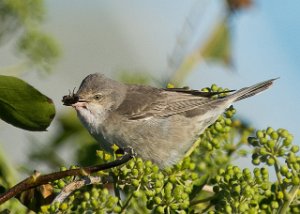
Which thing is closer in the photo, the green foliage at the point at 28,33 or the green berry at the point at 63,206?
the green berry at the point at 63,206

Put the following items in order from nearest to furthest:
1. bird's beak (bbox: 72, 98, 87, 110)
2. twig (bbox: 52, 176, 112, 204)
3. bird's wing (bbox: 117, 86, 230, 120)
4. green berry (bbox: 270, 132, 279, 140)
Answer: twig (bbox: 52, 176, 112, 204) → green berry (bbox: 270, 132, 279, 140) → bird's beak (bbox: 72, 98, 87, 110) → bird's wing (bbox: 117, 86, 230, 120)

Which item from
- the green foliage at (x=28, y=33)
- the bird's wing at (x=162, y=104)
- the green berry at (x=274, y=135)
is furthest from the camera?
the bird's wing at (x=162, y=104)

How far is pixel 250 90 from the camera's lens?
482 cm

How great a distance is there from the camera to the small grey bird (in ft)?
15.5

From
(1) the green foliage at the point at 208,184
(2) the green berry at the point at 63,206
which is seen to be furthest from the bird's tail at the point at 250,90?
(2) the green berry at the point at 63,206

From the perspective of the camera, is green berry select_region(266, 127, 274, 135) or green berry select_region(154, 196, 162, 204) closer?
green berry select_region(154, 196, 162, 204)

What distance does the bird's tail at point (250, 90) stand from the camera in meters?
4.66

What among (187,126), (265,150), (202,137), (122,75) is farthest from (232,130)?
(187,126)

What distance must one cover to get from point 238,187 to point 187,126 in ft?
8.70

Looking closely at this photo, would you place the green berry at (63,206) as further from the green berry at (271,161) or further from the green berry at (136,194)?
the green berry at (271,161)

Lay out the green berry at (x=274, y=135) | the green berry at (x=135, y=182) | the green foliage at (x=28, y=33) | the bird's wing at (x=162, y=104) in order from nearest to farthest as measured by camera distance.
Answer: the green berry at (x=135, y=182) → the green berry at (x=274, y=135) → the green foliage at (x=28, y=33) → the bird's wing at (x=162, y=104)

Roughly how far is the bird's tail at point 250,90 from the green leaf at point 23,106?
103 inches

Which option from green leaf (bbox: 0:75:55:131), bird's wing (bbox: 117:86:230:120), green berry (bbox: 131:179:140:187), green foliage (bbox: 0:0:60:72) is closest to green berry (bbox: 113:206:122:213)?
green berry (bbox: 131:179:140:187)

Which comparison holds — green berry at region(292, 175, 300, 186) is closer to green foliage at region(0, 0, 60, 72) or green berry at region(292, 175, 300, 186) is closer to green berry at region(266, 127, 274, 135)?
green berry at region(266, 127, 274, 135)
